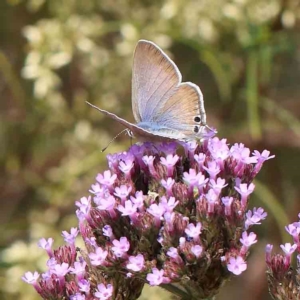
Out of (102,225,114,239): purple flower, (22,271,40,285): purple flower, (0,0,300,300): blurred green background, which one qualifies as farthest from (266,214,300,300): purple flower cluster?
(0,0,300,300): blurred green background

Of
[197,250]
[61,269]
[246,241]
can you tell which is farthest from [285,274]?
[61,269]

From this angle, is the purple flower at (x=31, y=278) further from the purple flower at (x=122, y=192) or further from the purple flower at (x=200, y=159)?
the purple flower at (x=200, y=159)

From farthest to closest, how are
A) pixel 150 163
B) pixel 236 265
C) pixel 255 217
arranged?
pixel 150 163 < pixel 255 217 < pixel 236 265

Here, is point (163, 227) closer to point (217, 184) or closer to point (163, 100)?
point (217, 184)

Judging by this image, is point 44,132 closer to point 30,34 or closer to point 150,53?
point 30,34

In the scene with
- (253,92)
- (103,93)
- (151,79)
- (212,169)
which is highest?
(103,93)

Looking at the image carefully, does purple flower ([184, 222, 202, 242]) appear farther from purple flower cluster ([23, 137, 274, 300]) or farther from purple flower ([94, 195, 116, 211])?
purple flower ([94, 195, 116, 211])

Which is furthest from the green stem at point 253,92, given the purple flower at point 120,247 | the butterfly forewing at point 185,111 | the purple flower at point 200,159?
the purple flower at point 120,247
